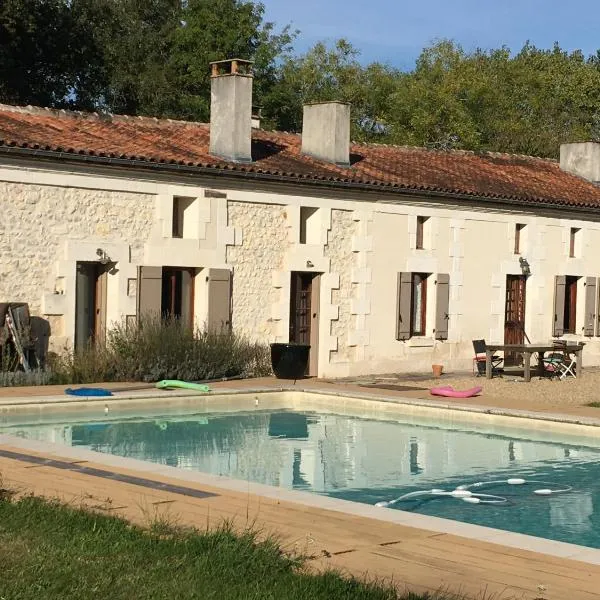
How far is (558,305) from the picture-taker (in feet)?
85.8

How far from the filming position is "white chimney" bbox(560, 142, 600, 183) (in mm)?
29359

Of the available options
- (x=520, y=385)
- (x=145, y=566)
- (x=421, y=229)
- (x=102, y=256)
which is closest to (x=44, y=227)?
(x=102, y=256)

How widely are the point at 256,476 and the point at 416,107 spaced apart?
33.9 metres

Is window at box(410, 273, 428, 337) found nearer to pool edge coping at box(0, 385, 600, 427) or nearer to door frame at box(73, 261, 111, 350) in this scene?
pool edge coping at box(0, 385, 600, 427)

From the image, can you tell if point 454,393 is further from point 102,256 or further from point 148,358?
point 102,256

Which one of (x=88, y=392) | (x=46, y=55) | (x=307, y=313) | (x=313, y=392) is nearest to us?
(x=88, y=392)

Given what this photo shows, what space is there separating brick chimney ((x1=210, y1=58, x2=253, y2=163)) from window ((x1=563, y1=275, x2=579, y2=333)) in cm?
940

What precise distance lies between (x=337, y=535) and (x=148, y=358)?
11279mm

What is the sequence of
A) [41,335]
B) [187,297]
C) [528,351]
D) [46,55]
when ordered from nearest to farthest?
1. [41,335]
2. [187,297]
3. [528,351]
4. [46,55]

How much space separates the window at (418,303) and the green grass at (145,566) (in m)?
17.0

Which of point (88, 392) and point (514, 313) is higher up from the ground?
point (514, 313)

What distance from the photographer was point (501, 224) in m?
25.2

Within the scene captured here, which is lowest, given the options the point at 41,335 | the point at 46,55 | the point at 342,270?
the point at 41,335

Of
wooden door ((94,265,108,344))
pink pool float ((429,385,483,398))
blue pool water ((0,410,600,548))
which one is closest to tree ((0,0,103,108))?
wooden door ((94,265,108,344))
